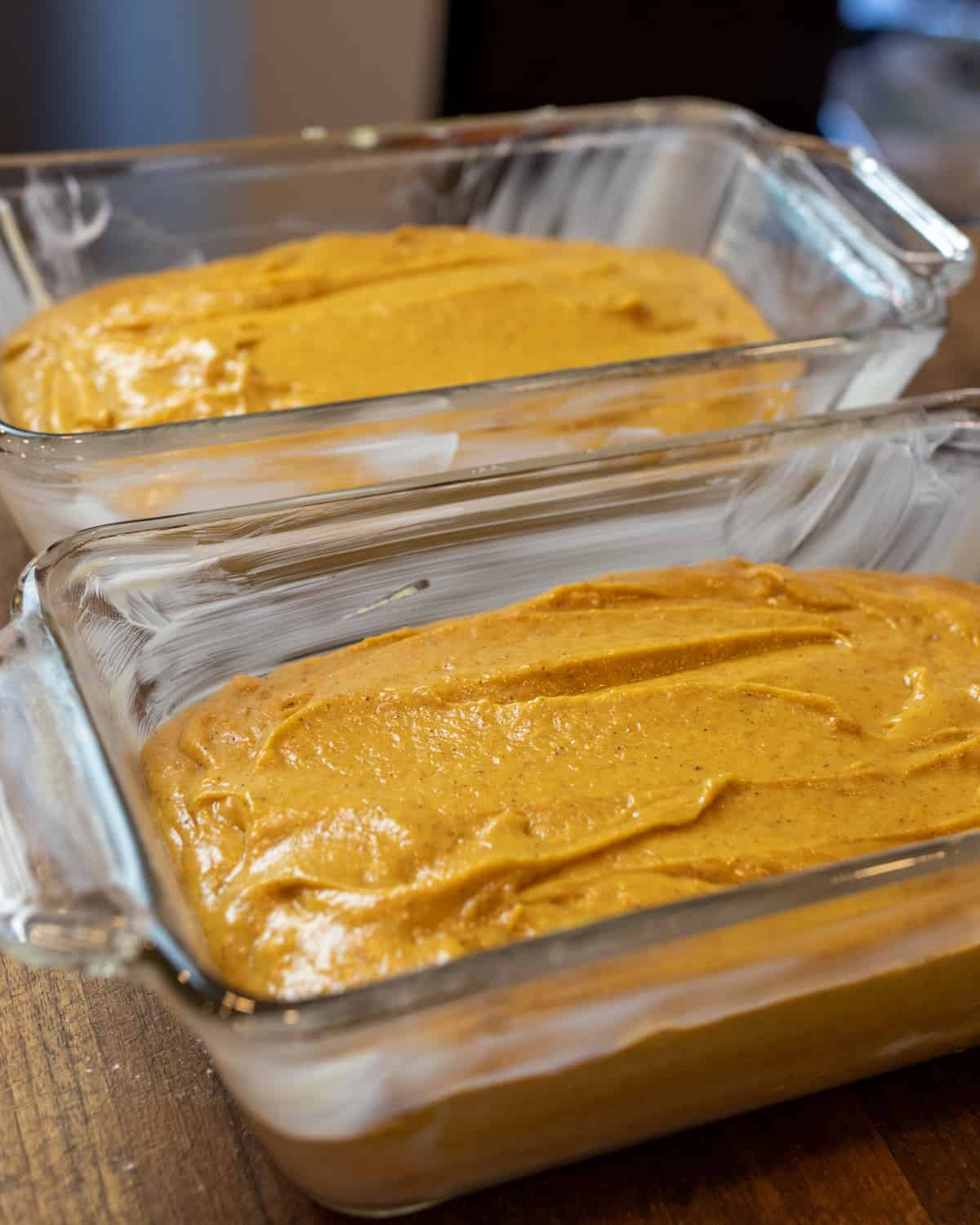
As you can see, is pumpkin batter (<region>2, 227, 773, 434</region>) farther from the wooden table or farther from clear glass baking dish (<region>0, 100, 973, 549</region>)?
the wooden table

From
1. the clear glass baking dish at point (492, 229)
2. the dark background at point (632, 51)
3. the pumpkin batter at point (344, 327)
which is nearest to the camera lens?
the clear glass baking dish at point (492, 229)

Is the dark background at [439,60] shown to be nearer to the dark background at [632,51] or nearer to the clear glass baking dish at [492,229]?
the dark background at [632,51]

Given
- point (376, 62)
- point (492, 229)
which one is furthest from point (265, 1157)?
point (376, 62)

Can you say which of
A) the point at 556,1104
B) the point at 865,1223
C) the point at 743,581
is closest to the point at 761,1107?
the point at 865,1223

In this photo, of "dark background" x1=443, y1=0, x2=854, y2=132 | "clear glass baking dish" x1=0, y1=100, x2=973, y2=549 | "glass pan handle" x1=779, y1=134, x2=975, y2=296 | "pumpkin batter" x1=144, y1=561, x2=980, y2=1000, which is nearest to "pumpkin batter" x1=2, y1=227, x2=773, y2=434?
"clear glass baking dish" x1=0, y1=100, x2=973, y2=549

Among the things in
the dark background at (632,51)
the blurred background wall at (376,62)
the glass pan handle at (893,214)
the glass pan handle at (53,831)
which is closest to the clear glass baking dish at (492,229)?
the glass pan handle at (893,214)
